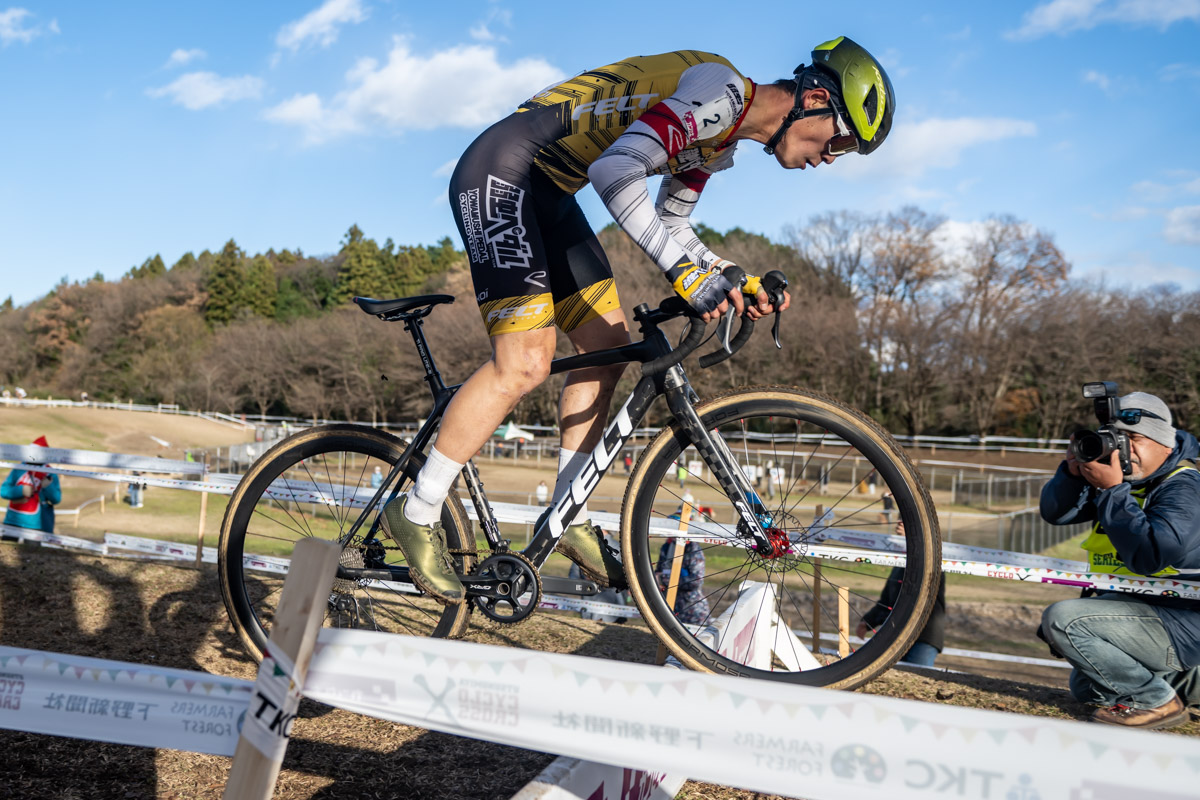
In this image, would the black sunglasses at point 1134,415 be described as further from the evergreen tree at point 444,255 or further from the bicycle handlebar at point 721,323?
the evergreen tree at point 444,255

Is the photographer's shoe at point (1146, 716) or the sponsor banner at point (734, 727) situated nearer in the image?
the sponsor banner at point (734, 727)

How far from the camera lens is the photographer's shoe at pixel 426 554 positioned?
2.70m

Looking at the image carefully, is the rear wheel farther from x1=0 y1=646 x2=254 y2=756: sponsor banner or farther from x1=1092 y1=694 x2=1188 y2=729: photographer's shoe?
x1=1092 y1=694 x2=1188 y2=729: photographer's shoe

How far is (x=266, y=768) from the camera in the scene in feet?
4.79

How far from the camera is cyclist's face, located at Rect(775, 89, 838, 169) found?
246 cm

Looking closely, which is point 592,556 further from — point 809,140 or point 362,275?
point 362,275

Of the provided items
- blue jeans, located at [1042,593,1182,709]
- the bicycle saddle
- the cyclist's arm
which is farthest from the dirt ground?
the cyclist's arm

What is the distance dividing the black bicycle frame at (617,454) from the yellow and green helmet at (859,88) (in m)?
0.81

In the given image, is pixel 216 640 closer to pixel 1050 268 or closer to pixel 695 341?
pixel 695 341

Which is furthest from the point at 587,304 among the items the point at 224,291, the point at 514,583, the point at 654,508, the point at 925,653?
the point at 224,291

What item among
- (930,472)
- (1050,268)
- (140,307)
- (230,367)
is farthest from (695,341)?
(140,307)

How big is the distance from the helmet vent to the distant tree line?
869 inches

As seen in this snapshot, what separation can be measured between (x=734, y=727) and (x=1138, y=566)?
2947 millimetres

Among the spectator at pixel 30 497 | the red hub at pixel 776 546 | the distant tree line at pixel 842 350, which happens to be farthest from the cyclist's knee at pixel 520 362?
the distant tree line at pixel 842 350
